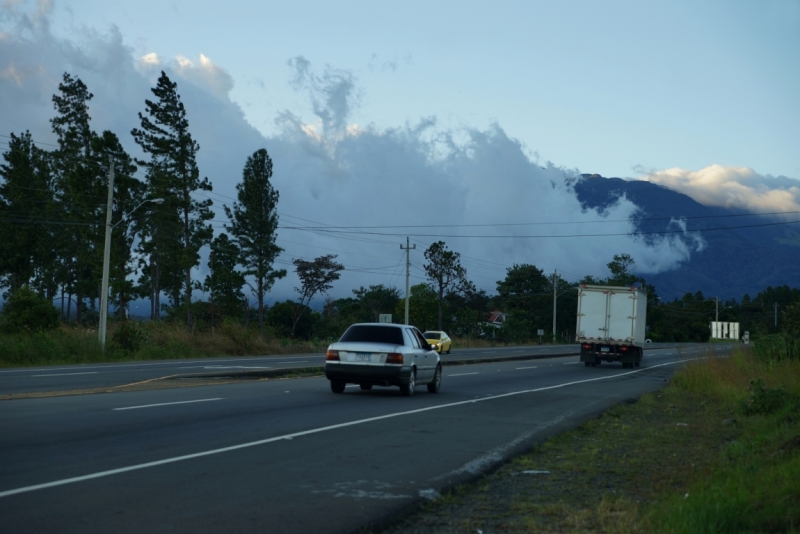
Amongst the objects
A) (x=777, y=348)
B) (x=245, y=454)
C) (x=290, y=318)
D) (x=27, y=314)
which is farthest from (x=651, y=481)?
(x=290, y=318)

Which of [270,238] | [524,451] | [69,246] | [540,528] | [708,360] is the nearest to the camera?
[540,528]

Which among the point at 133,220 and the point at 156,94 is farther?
the point at 133,220

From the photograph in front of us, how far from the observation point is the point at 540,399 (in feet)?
64.5

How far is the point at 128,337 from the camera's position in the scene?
3834 cm

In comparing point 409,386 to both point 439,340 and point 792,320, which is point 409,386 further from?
point 439,340

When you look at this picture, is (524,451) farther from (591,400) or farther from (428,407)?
(591,400)

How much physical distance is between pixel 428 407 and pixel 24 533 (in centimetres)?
1106

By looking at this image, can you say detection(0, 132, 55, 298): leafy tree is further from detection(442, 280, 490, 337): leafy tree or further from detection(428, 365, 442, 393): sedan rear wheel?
detection(428, 365, 442, 393): sedan rear wheel

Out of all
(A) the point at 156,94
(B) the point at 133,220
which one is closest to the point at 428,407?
(A) the point at 156,94

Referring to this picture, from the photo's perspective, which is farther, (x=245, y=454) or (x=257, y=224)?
(x=257, y=224)

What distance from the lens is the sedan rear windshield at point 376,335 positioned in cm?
1897

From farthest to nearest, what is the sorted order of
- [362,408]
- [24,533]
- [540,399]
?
[540,399], [362,408], [24,533]

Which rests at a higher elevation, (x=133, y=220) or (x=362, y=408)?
(x=133, y=220)

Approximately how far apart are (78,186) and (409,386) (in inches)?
2068
